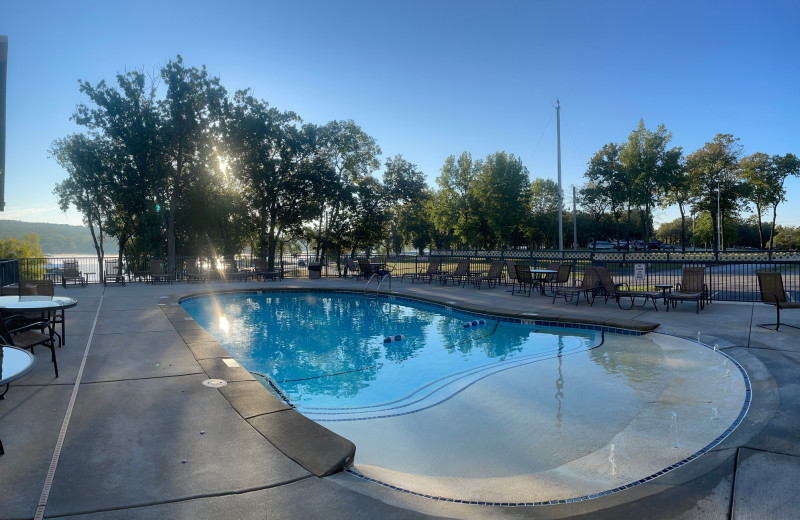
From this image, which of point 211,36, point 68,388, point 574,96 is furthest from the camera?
point 574,96

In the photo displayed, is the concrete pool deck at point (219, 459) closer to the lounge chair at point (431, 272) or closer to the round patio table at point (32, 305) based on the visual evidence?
the round patio table at point (32, 305)

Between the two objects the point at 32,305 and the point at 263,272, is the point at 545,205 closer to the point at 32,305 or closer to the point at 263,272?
the point at 263,272

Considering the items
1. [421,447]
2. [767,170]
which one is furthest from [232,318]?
[767,170]

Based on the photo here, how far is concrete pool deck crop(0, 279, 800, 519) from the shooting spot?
2555 mm

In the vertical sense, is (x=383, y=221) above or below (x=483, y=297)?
above

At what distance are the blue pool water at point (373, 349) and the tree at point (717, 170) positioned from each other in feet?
116

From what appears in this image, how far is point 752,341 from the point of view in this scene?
6.97 m

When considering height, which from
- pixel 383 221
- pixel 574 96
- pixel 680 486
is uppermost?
pixel 574 96

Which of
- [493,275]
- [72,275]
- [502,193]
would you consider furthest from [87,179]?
[502,193]

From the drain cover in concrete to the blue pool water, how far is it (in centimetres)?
100

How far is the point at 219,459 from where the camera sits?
3137mm

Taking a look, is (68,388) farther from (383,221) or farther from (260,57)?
(383,221)

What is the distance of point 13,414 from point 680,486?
17.2ft

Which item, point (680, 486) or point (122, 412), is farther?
point (122, 412)
